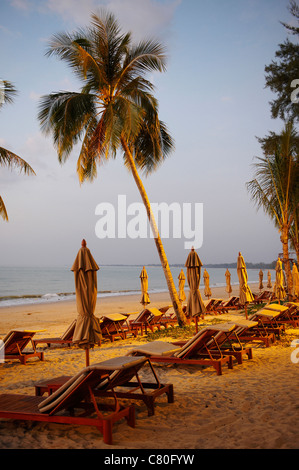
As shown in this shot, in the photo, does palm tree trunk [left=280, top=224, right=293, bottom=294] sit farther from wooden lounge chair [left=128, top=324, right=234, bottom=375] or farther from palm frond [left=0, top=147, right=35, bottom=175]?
palm frond [left=0, top=147, right=35, bottom=175]

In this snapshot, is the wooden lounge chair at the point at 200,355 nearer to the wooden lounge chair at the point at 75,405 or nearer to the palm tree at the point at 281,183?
the wooden lounge chair at the point at 75,405

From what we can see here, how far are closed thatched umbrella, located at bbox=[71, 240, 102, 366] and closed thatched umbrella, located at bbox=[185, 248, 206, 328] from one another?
3.24 meters

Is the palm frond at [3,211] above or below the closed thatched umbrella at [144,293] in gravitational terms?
above

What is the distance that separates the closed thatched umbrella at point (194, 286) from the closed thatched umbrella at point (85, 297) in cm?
324

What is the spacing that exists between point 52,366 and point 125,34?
9.85 metres

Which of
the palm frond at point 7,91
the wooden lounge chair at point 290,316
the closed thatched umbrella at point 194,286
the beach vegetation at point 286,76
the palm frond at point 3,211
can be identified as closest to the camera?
the closed thatched umbrella at point 194,286

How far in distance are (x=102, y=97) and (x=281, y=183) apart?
7.41 m

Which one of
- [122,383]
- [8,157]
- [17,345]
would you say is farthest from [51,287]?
[122,383]

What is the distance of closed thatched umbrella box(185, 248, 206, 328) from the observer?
337 inches

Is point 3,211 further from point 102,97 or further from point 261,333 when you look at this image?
point 261,333

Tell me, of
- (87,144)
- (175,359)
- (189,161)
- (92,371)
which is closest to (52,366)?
(175,359)

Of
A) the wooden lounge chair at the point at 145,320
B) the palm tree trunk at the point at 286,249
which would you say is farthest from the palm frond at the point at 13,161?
the palm tree trunk at the point at 286,249

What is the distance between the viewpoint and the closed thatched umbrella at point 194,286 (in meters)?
8.56

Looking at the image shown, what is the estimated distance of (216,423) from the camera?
3.66 metres
